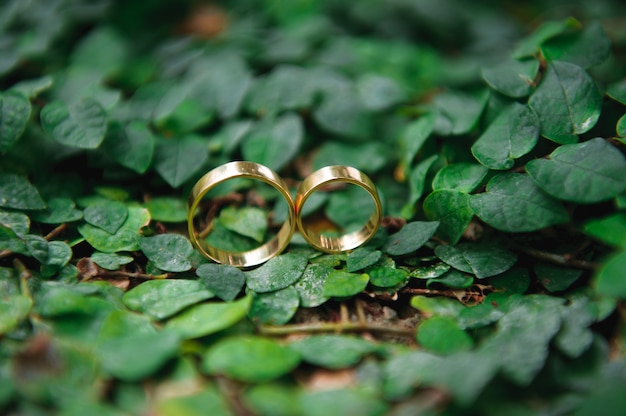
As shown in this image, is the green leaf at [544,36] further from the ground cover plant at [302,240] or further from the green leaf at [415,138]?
the green leaf at [415,138]

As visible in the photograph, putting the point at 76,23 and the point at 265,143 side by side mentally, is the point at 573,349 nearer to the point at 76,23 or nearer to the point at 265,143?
the point at 265,143

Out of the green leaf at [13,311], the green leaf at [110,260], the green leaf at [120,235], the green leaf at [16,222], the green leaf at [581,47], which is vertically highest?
the green leaf at [581,47]

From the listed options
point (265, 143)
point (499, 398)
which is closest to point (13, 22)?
point (265, 143)

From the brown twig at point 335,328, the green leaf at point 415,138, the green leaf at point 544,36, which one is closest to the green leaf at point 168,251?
the brown twig at point 335,328

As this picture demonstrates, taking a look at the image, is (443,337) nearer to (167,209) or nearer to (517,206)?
(517,206)

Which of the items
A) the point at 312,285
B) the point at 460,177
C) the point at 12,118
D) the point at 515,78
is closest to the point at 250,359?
the point at 312,285
